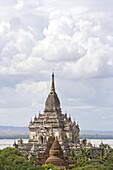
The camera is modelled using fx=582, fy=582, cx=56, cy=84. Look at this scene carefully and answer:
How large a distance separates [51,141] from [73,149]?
675 centimetres

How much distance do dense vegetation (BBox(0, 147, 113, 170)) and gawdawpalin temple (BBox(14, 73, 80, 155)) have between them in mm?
6231

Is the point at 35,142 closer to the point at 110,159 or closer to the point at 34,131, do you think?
the point at 34,131

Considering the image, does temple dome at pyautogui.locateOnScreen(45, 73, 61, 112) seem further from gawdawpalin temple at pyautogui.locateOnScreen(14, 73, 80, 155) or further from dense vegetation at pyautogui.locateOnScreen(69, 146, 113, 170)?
dense vegetation at pyautogui.locateOnScreen(69, 146, 113, 170)

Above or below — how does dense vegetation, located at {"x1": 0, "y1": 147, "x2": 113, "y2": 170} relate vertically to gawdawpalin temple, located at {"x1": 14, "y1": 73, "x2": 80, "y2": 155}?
below

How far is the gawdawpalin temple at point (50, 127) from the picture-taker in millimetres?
98438

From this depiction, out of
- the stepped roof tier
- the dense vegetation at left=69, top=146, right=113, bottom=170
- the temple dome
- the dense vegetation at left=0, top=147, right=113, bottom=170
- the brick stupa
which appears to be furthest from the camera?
the temple dome

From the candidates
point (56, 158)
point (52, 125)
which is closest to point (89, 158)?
point (56, 158)

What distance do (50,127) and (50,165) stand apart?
1129 inches

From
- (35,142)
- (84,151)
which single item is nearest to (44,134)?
(35,142)

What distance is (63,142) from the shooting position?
98.1 meters

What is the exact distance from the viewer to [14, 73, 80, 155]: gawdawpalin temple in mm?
98438

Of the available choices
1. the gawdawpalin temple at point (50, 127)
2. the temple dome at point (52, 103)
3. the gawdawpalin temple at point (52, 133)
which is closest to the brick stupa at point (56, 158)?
the gawdawpalin temple at point (52, 133)

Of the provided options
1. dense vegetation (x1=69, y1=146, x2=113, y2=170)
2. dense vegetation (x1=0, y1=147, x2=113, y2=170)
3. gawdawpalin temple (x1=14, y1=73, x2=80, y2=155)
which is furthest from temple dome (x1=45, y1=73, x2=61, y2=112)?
dense vegetation (x1=69, y1=146, x2=113, y2=170)

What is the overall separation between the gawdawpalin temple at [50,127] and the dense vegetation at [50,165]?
623 cm
